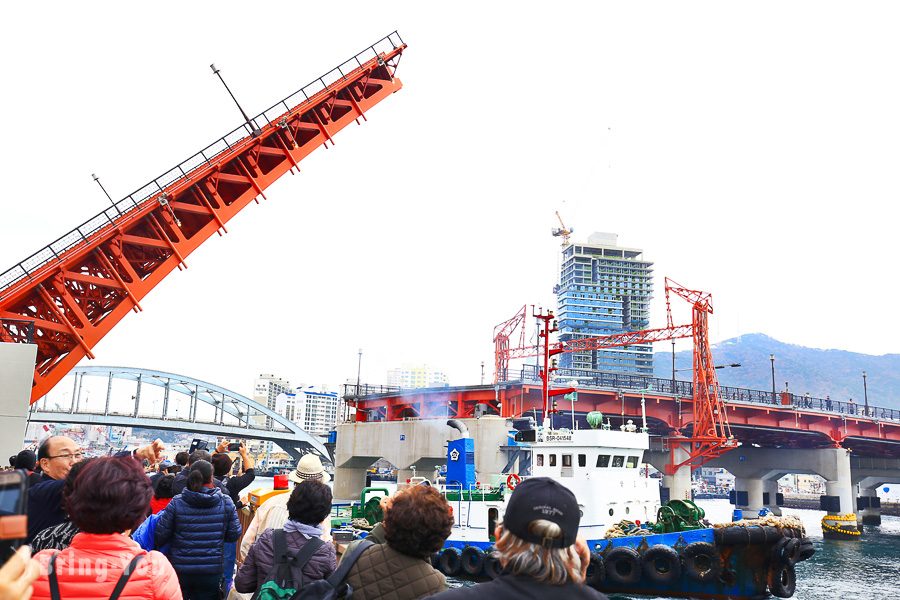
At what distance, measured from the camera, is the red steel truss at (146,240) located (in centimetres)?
1548

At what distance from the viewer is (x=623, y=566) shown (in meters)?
19.3

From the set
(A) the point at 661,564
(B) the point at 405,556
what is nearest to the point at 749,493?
(A) the point at 661,564

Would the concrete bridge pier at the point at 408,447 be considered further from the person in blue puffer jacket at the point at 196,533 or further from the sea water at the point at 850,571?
the person in blue puffer jacket at the point at 196,533

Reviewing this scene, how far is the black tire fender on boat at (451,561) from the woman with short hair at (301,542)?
18007 millimetres

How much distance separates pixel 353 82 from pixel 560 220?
167 meters

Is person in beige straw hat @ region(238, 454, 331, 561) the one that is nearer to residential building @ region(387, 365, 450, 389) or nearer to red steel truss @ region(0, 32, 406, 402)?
red steel truss @ region(0, 32, 406, 402)

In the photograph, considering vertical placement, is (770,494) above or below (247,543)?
below

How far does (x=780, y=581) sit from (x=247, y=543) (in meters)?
18.2

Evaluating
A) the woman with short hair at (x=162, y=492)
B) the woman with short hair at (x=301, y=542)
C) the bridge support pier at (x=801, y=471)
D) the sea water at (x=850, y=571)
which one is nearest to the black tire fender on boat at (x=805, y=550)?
the sea water at (x=850, y=571)

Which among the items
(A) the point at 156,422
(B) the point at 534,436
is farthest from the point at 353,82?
(A) the point at 156,422

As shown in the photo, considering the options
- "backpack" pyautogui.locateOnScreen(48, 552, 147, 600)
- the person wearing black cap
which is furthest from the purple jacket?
the person wearing black cap

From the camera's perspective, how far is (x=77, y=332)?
51.9ft

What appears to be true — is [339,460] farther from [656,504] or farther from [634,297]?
[634,297]

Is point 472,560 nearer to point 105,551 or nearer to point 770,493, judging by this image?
point 105,551
